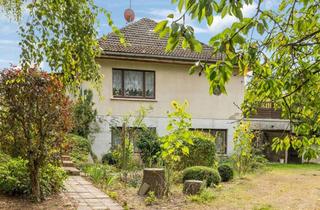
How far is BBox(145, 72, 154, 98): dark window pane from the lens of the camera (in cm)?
2098

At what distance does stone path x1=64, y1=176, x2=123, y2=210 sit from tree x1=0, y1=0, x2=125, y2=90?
11.5ft

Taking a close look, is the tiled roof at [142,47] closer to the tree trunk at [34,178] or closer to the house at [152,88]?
the house at [152,88]

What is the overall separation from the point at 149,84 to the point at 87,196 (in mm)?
12154

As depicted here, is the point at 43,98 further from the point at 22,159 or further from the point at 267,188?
the point at 267,188

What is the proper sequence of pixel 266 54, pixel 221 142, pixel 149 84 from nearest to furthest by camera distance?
pixel 266 54 < pixel 149 84 < pixel 221 142

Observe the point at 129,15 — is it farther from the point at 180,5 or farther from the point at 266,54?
the point at 180,5

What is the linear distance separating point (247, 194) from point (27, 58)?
7997 mm

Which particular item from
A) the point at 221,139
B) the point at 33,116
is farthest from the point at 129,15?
the point at 33,116

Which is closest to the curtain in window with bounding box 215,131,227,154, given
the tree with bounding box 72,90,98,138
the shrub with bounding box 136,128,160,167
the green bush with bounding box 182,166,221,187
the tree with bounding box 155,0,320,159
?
the shrub with bounding box 136,128,160,167

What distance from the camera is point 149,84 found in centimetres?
2103

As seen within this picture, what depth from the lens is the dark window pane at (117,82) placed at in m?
20.2

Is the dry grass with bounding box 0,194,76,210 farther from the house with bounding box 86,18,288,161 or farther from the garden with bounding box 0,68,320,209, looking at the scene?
the house with bounding box 86,18,288,161

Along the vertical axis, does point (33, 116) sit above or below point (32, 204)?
above

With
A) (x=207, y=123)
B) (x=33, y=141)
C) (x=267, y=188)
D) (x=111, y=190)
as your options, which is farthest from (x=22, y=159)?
(x=207, y=123)
